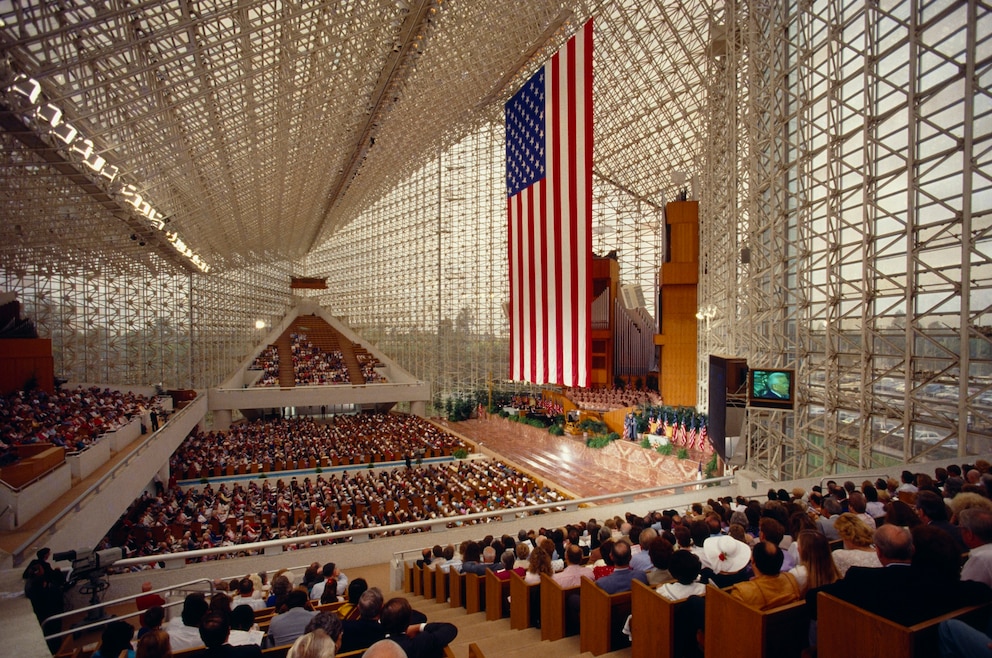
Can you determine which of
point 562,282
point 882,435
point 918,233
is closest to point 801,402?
point 882,435

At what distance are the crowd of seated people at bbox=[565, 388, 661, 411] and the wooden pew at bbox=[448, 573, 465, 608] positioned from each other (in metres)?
17.3

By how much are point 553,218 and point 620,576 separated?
882 centimetres

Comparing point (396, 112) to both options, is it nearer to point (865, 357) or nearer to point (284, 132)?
point (284, 132)

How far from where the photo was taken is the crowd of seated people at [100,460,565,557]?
32.2ft

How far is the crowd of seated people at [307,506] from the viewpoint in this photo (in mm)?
9805

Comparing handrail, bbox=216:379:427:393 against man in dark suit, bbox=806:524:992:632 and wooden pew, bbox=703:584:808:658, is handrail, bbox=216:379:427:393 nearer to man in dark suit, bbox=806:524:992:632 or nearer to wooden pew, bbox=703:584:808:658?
wooden pew, bbox=703:584:808:658

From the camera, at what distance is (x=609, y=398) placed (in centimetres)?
2334

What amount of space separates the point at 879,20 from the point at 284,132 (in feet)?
A: 40.3

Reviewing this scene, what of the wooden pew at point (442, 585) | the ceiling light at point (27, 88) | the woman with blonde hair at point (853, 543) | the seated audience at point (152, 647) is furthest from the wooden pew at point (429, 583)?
the ceiling light at point (27, 88)

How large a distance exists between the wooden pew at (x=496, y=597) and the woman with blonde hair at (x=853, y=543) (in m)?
2.24

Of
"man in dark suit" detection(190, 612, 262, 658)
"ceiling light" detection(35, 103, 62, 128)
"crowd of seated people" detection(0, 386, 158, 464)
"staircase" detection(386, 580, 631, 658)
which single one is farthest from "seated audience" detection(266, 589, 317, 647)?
"ceiling light" detection(35, 103, 62, 128)

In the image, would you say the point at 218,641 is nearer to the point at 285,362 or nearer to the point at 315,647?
the point at 315,647

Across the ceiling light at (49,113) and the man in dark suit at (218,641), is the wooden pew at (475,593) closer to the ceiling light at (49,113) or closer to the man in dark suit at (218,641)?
the man in dark suit at (218,641)

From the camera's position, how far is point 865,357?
7.93 m
